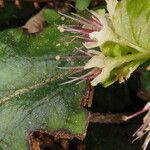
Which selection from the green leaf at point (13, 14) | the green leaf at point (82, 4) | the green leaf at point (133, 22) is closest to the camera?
the green leaf at point (133, 22)

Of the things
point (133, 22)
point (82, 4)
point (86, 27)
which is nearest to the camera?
point (133, 22)

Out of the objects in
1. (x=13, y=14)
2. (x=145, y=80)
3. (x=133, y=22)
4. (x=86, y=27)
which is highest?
(x=133, y=22)

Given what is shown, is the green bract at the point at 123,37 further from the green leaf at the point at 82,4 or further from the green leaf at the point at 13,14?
the green leaf at the point at 13,14

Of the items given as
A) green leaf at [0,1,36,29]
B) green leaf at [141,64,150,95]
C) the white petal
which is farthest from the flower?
green leaf at [0,1,36,29]

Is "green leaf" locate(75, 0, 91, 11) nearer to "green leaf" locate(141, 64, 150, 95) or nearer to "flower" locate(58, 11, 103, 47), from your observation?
"flower" locate(58, 11, 103, 47)

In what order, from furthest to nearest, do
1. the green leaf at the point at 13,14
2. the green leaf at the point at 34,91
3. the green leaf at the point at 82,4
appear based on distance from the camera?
1. the green leaf at the point at 13,14
2. the green leaf at the point at 82,4
3. the green leaf at the point at 34,91

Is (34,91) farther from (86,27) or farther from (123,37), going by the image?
(123,37)

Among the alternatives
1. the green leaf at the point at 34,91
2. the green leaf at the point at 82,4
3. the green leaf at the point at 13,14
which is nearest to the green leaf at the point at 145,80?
the green leaf at the point at 34,91

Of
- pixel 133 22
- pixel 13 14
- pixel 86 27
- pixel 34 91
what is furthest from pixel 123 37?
pixel 13 14

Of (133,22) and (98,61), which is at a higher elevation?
(133,22)
